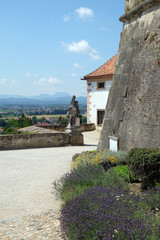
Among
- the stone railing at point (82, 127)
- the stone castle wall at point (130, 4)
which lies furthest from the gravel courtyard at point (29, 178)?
the stone railing at point (82, 127)

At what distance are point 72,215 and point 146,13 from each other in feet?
21.9

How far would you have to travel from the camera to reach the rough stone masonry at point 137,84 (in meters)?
7.04

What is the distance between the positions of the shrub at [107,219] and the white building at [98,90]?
55.2 feet

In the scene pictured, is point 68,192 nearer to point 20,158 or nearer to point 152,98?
point 152,98

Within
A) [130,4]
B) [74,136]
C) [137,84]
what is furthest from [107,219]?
[74,136]

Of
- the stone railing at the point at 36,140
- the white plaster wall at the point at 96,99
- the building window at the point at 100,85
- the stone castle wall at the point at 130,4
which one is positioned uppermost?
the stone castle wall at the point at 130,4

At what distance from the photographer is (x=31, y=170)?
28.3ft

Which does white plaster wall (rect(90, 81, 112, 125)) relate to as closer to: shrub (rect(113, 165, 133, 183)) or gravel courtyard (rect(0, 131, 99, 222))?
gravel courtyard (rect(0, 131, 99, 222))

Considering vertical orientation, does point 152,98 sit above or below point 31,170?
above

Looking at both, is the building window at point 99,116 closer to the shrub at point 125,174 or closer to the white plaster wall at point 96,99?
the white plaster wall at point 96,99

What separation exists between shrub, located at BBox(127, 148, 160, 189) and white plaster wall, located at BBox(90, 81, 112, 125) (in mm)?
15858

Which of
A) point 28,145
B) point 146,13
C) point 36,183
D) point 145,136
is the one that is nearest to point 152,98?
point 145,136

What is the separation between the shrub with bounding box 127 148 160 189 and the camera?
4.82 m

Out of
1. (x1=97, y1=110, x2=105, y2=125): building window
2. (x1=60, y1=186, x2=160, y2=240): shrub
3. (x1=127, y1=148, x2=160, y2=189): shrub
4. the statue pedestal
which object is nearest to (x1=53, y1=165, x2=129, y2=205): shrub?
(x1=127, y1=148, x2=160, y2=189): shrub
